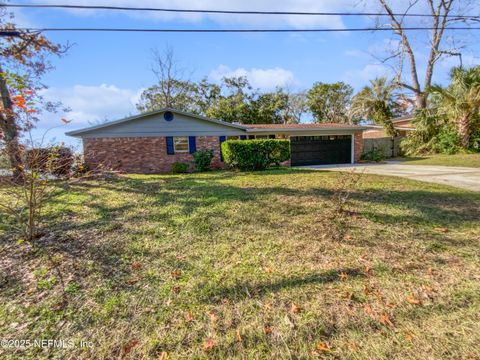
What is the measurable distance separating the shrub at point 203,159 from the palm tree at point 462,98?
15.4 metres

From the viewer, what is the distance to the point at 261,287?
2658 millimetres

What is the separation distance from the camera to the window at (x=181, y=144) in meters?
13.7

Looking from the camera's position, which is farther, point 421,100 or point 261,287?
point 421,100

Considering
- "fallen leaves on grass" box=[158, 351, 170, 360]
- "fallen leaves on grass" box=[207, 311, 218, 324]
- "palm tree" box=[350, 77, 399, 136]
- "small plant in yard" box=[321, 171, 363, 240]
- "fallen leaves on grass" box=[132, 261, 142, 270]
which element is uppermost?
"palm tree" box=[350, 77, 399, 136]

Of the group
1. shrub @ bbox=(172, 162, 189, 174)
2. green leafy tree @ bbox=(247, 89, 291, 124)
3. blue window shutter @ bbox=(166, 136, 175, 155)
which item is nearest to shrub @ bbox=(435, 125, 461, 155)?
green leafy tree @ bbox=(247, 89, 291, 124)

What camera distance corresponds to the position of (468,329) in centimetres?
207

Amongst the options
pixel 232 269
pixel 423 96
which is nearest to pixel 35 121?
pixel 232 269

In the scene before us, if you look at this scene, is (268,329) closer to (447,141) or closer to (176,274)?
(176,274)

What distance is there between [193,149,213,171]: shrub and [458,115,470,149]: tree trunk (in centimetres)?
1579

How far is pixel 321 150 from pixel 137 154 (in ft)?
35.8

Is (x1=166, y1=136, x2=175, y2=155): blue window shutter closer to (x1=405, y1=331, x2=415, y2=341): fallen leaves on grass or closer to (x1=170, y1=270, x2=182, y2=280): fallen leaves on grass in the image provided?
(x1=170, y1=270, x2=182, y2=280): fallen leaves on grass

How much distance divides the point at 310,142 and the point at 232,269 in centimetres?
1409

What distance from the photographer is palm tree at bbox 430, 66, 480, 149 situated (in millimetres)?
15023

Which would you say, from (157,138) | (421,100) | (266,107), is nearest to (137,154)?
(157,138)
